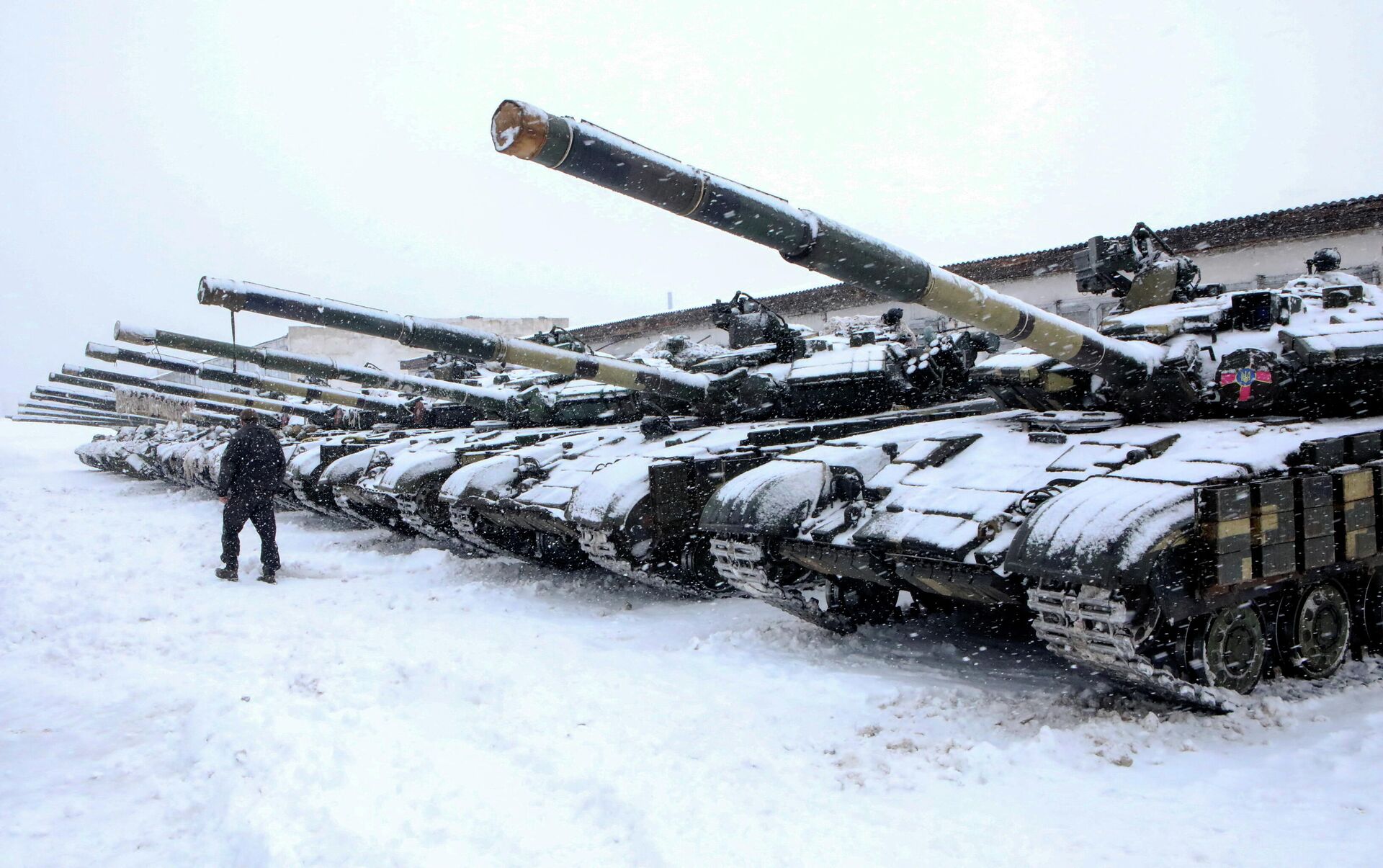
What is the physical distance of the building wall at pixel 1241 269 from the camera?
44.0 feet

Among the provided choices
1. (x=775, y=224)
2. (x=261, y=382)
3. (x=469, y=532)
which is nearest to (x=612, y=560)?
(x=469, y=532)

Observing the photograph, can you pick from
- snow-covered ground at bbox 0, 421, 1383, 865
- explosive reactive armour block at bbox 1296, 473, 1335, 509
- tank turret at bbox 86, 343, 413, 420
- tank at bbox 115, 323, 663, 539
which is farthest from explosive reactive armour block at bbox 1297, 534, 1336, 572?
tank turret at bbox 86, 343, 413, 420

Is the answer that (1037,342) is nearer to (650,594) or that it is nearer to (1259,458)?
(1259,458)

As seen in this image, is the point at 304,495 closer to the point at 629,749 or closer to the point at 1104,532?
the point at 629,749

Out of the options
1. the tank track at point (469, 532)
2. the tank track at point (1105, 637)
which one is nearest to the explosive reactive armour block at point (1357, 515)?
the tank track at point (1105, 637)

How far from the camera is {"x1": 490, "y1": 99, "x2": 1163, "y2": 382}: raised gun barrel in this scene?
3.57m

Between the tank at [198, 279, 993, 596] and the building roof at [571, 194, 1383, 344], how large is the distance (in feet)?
9.55

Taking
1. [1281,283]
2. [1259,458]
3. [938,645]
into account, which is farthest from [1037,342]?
[1281,283]

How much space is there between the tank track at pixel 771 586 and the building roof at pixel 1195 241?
5623 mm

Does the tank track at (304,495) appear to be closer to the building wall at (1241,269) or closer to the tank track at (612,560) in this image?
the building wall at (1241,269)

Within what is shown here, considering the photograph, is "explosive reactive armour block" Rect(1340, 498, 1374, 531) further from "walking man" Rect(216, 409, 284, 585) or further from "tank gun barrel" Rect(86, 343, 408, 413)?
"tank gun barrel" Rect(86, 343, 408, 413)

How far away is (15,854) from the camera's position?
318 cm

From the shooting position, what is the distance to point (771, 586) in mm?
5766

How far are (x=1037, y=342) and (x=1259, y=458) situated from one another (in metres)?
1.08
